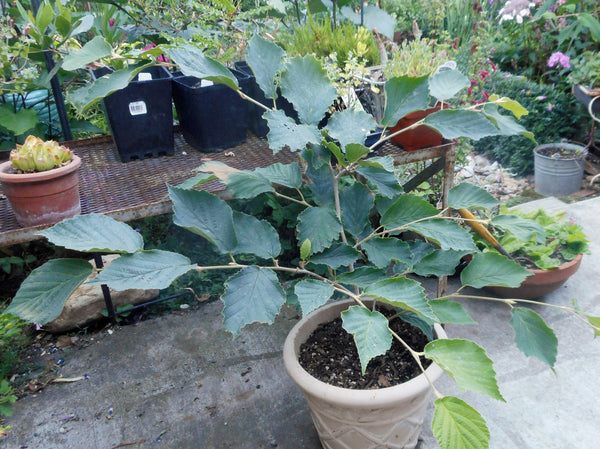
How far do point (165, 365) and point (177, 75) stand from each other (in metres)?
1.18

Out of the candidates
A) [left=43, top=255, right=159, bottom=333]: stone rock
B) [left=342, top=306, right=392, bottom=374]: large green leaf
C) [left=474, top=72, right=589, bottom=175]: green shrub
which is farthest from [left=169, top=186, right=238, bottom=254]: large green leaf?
[left=474, top=72, right=589, bottom=175]: green shrub

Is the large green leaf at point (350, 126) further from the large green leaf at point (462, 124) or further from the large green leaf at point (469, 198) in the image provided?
the large green leaf at point (469, 198)

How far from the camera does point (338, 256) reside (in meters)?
1.22

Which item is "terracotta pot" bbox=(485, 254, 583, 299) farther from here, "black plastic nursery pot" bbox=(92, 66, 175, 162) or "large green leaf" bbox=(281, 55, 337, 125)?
"black plastic nursery pot" bbox=(92, 66, 175, 162)

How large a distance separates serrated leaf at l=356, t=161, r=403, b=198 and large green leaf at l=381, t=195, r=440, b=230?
3 centimetres

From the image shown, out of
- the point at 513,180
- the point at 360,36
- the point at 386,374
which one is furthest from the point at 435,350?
the point at 513,180

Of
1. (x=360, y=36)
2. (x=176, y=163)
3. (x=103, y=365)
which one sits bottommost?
(x=103, y=365)

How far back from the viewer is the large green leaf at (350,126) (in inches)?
43.0

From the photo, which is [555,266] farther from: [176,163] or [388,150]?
[176,163]

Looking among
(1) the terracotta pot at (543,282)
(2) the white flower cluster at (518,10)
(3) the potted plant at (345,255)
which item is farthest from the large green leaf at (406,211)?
(2) the white flower cluster at (518,10)

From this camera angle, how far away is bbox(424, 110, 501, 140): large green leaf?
1.13 meters

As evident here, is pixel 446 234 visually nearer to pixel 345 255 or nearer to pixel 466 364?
pixel 345 255

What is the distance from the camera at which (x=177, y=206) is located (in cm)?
108

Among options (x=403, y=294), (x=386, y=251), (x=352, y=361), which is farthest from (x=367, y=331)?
(x=352, y=361)
